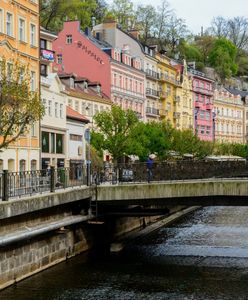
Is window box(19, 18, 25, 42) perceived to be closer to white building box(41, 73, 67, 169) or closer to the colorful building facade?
white building box(41, 73, 67, 169)

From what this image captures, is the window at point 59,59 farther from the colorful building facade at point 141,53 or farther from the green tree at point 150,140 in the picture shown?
the green tree at point 150,140

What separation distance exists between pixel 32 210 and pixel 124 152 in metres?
32.1

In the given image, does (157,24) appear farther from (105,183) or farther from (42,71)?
(105,183)

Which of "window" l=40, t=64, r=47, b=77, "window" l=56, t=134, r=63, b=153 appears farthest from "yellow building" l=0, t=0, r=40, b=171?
"window" l=56, t=134, r=63, b=153

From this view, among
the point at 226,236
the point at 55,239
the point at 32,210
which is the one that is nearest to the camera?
the point at 32,210

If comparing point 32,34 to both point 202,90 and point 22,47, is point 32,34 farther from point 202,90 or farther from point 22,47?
point 202,90

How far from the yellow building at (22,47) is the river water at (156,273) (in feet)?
34.5

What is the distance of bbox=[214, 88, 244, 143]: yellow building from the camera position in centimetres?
12569

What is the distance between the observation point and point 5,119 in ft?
104

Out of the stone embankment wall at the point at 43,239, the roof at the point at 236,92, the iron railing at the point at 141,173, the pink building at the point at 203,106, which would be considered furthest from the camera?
the roof at the point at 236,92

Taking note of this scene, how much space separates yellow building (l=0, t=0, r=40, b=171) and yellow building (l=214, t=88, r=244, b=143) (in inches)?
3015

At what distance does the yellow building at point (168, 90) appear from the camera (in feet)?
330

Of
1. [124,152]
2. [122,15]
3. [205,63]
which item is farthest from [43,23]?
[205,63]

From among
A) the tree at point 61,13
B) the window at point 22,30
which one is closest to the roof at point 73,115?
the window at point 22,30
